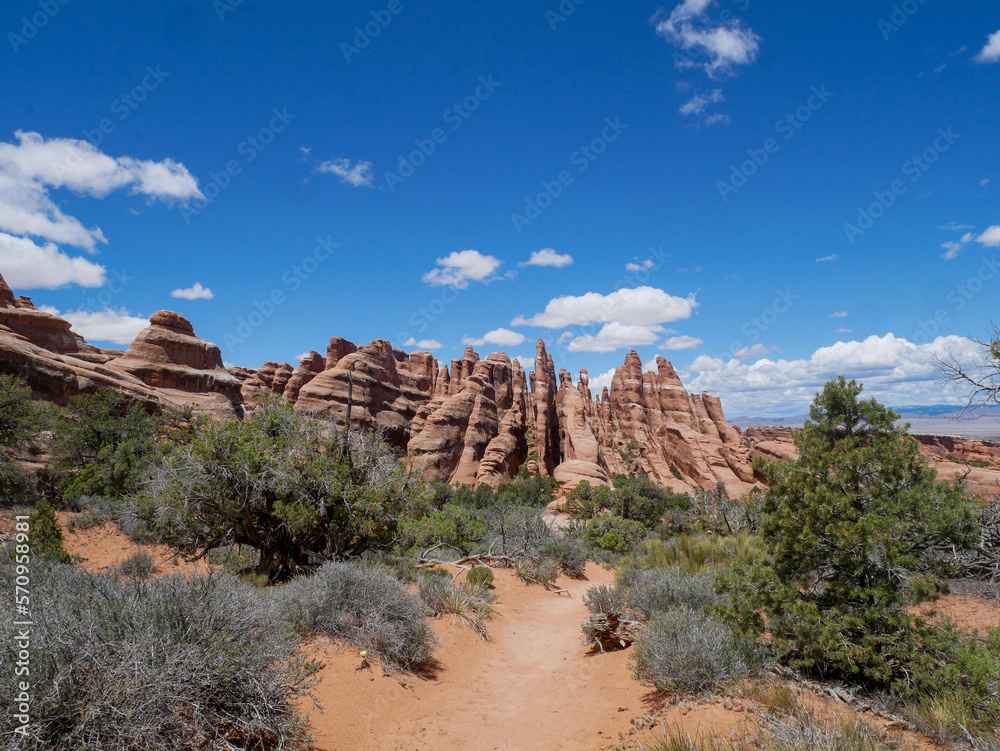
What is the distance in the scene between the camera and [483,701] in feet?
22.7

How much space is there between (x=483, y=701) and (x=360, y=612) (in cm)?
230

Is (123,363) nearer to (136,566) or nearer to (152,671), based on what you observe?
(136,566)

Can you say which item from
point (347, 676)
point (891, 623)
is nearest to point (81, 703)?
point (347, 676)

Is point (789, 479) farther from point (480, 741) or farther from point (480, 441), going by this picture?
point (480, 441)

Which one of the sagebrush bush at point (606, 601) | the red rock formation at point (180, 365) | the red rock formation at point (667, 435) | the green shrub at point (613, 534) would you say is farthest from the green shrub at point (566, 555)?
the red rock formation at point (180, 365)

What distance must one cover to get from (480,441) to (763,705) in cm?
4367

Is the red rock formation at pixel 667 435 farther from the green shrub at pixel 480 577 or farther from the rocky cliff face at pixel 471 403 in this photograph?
the green shrub at pixel 480 577

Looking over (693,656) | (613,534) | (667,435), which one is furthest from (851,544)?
(667,435)

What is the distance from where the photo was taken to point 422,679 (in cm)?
714

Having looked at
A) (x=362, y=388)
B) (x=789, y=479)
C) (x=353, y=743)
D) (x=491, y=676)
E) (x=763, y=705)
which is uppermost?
(x=362, y=388)

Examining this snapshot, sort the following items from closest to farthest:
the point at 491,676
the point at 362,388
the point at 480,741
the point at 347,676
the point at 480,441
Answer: the point at 480,741 < the point at 347,676 < the point at 491,676 < the point at 480,441 < the point at 362,388

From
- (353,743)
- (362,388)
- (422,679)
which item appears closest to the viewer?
(353,743)

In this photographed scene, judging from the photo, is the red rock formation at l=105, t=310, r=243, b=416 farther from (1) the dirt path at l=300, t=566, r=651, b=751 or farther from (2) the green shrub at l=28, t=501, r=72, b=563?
(1) the dirt path at l=300, t=566, r=651, b=751

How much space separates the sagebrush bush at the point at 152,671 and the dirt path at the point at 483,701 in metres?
1.11
